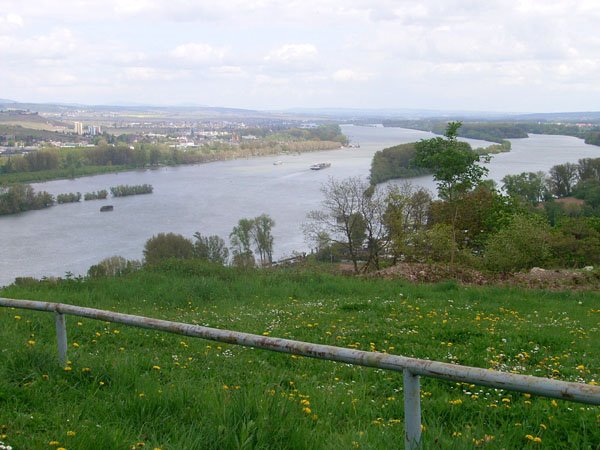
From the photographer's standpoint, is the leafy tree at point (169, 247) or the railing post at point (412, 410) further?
the leafy tree at point (169, 247)

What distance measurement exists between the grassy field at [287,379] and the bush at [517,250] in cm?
702

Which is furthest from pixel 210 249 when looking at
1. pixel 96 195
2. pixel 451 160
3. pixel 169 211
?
pixel 96 195

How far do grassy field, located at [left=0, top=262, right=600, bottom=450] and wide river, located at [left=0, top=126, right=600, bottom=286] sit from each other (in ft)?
79.0

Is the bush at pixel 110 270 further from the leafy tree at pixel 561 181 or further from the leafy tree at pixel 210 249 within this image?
the leafy tree at pixel 561 181

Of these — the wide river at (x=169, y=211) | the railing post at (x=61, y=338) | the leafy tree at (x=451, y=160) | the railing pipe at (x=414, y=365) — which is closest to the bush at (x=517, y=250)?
the leafy tree at (x=451, y=160)

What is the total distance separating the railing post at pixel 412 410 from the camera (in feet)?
8.62

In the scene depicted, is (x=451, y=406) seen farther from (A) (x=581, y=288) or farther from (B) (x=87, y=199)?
(B) (x=87, y=199)

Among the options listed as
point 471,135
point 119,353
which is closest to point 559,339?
point 119,353

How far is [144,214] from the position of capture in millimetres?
54344

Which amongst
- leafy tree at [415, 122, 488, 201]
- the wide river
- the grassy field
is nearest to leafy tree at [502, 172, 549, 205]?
the wide river

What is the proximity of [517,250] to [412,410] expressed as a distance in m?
15.2

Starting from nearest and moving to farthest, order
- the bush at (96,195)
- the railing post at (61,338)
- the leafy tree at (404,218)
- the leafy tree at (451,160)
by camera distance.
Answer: the railing post at (61,338)
the leafy tree at (451,160)
the leafy tree at (404,218)
the bush at (96,195)

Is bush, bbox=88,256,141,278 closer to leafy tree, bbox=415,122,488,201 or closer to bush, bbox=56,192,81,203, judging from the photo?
leafy tree, bbox=415,122,488,201

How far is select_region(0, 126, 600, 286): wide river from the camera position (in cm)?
3646
